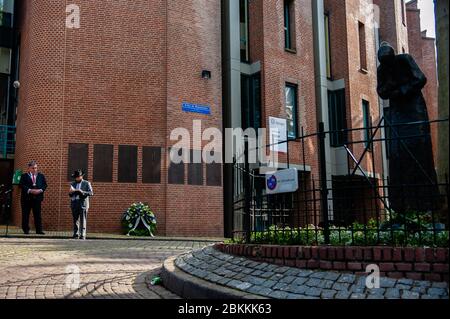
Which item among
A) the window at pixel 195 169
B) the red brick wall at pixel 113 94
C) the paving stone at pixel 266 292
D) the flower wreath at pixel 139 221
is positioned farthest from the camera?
the window at pixel 195 169

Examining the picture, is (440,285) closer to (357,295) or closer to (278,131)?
(357,295)

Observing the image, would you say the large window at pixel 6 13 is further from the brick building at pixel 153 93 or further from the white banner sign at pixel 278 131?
the white banner sign at pixel 278 131

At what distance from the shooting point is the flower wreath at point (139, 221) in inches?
645

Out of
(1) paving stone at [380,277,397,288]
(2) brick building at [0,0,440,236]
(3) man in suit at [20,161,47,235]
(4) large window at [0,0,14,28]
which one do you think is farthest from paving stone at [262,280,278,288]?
(4) large window at [0,0,14,28]

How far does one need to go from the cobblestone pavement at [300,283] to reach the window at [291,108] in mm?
15399

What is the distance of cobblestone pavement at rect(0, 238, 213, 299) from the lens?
18.9 ft

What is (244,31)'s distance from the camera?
832 inches

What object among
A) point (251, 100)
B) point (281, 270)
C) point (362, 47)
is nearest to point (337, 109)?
point (362, 47)

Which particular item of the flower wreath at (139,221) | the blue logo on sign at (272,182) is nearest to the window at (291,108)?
the flower wreath at (139,221)

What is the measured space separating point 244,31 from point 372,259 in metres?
17.8

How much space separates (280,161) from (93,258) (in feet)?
39.0

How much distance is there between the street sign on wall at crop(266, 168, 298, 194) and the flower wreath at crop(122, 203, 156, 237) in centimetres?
1113

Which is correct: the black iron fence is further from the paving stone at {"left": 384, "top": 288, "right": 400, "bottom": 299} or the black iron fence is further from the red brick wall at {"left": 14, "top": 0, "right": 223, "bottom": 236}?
the red brick wall at {"left": 14, "top": 0, "right": 223, "bottom": 236}
